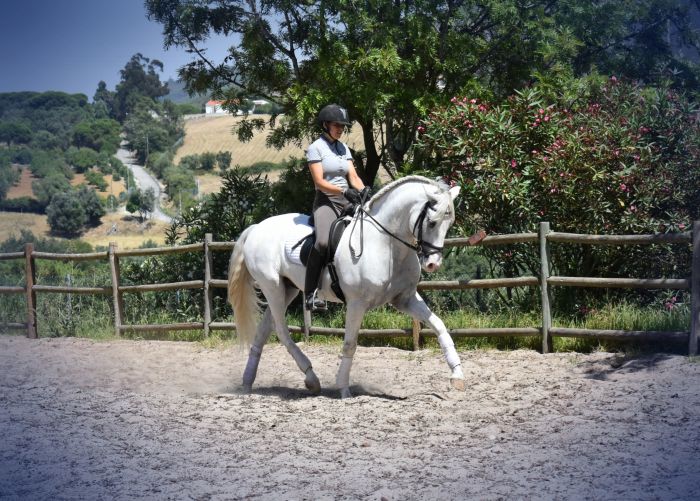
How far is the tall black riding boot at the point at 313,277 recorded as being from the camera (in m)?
7.06

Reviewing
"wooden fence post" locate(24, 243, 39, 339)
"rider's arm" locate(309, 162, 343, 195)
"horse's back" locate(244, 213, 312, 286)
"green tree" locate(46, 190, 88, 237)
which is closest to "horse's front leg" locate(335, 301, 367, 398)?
"horse's back" locate(244, 213, 312, 286)

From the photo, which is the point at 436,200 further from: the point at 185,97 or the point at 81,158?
the point at 81,158

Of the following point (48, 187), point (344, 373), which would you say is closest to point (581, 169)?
point (344, 373)

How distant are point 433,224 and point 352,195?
829 millimetres

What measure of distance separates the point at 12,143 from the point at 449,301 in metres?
16.9

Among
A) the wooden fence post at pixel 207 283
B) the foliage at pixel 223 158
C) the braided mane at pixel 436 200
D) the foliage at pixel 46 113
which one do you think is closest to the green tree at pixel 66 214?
the foliage at pixel 46 113

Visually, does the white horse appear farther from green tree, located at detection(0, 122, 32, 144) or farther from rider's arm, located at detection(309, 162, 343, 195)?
green tree, located at detection(0, 122, 32, 144)

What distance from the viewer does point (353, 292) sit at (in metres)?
6.90

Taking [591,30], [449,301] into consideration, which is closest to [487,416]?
[449,301]

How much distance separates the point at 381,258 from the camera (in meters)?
6.81

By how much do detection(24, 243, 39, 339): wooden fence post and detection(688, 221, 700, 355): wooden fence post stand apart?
373 inches

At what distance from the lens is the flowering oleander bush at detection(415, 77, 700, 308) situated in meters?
9.25

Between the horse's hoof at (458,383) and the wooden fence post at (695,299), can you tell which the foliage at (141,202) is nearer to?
the horse's hoof at (458,383)

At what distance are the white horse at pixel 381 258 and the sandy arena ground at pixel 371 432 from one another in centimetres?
61
